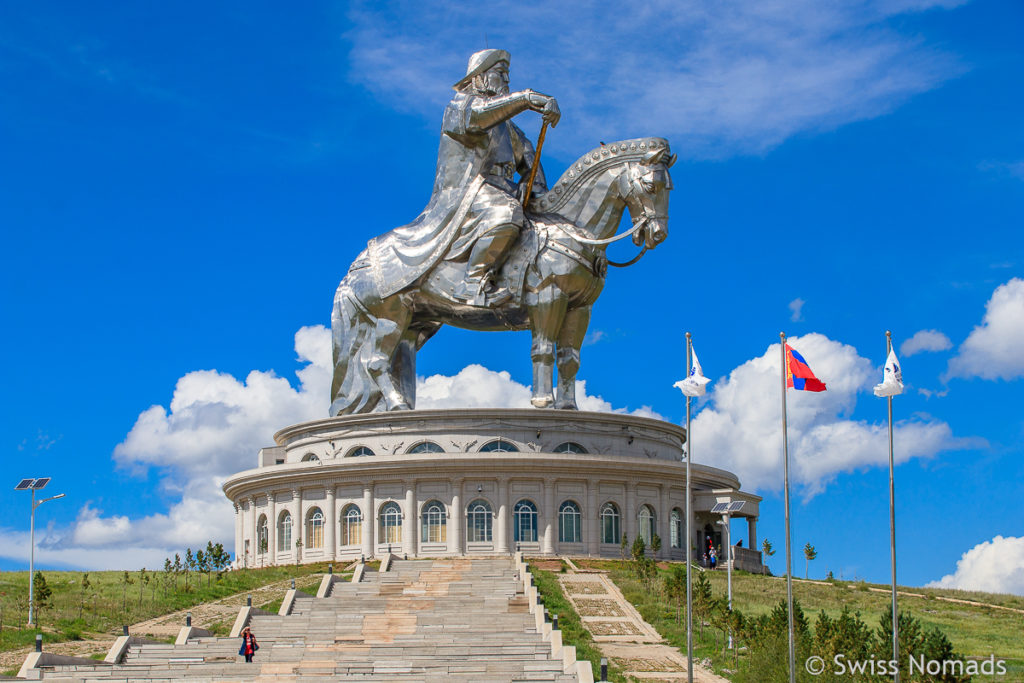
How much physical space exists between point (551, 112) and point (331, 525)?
17456 millimetres

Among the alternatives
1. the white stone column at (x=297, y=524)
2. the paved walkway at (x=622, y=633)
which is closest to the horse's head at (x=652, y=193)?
the paved walkway at (x=622, y=633)

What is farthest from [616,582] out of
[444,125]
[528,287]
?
[444,125]

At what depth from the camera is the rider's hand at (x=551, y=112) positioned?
48.9 meters

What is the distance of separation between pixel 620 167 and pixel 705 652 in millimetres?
20328

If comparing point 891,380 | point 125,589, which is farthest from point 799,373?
point 125,589

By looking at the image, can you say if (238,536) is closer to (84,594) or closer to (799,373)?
(84,594)

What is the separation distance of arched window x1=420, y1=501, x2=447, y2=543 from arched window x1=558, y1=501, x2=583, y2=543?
14.1 ft

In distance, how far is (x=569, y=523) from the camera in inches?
2019

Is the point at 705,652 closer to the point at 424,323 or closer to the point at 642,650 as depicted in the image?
the point at 642,650

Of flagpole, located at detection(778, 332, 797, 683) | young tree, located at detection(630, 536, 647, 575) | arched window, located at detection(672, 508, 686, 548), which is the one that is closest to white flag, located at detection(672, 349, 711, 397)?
flagpole, located at detection(778, 332, 797, 683)

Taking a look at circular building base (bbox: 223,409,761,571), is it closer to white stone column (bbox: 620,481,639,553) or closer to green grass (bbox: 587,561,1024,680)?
white stone column (bbox: 620,481,639,553)

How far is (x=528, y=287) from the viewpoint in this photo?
166ft

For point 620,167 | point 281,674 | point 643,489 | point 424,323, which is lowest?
point 281,674

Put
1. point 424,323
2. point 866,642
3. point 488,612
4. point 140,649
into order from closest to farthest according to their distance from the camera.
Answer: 1. point 866,642
2. point 140,649
3. point 488,612
4. point 424,323
